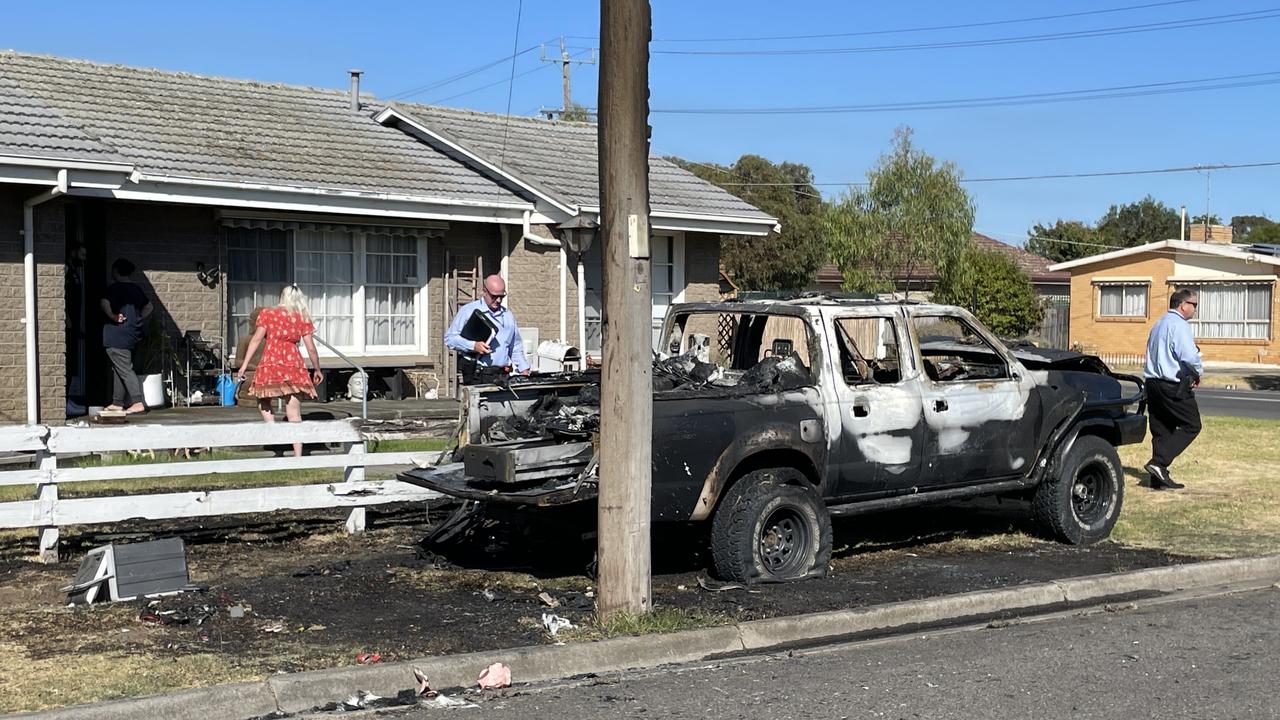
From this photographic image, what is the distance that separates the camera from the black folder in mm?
11711

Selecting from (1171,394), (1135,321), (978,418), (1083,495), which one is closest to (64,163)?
(978,418)

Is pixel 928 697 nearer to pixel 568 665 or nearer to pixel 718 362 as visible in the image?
pixel 568 665

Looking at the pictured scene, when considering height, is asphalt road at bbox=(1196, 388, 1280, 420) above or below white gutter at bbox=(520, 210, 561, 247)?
below

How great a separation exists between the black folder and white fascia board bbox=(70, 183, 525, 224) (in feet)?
16.1

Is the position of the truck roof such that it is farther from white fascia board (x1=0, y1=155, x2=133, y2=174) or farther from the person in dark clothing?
the person in dark clothing

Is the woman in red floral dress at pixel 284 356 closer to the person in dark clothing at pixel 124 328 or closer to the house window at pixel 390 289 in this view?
the person in dark clothing at pixel 124 328

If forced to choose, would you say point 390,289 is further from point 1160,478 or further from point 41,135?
point 1160,478

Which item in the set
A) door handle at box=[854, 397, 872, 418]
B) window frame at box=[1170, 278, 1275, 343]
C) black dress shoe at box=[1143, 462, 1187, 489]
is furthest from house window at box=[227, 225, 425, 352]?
window frame at box=[1170, 278, 1275, 343]

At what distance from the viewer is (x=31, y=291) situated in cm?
1416

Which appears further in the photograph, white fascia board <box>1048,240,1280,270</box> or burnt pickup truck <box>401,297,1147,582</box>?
white fascia board <box>1048,240,1280,270</box>

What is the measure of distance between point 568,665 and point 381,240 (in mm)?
12364

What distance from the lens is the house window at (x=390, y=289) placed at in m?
18.2

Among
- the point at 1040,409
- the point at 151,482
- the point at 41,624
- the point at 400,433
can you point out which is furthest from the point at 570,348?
the point at 41,624

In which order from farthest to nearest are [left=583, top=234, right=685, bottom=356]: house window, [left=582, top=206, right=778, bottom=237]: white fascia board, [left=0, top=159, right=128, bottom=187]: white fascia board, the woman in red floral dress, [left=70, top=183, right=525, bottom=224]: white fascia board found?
[left=583, top=234, right=685, bottom=356]: house window, [left=582, top=206, right=778, bottom=237]: white fascia board, [left=70, top=183, right=525, bottom=224]: white fascia board, [left=0, top=159, right=128, bottom=187]: white fascia board, the woman in red floral dress
